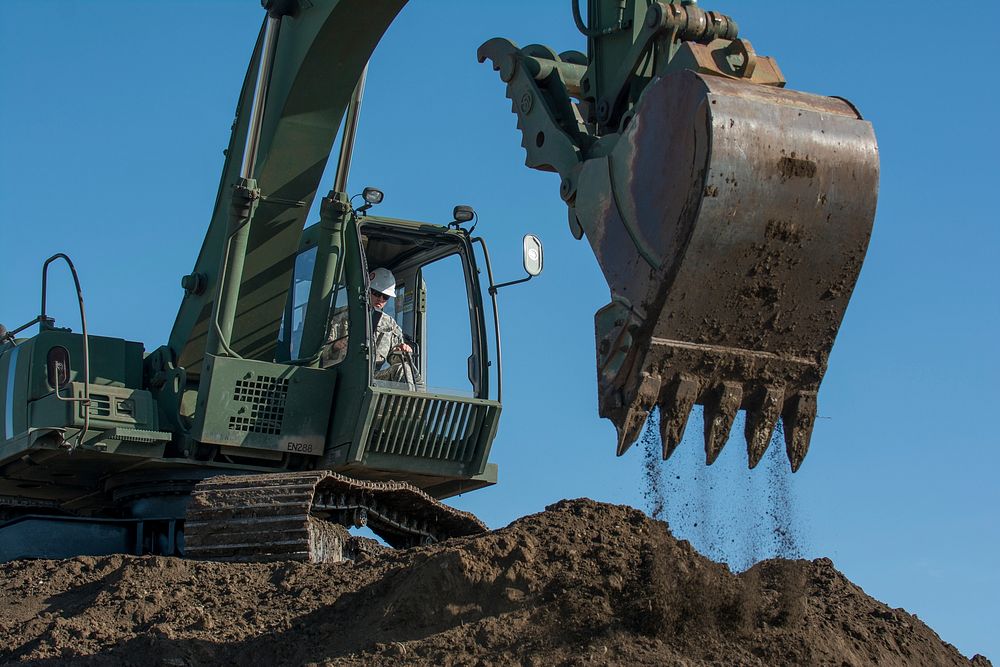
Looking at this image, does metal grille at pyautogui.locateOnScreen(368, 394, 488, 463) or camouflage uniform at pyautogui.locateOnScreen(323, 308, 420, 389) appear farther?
A: camouflage uniform at pyautogui.locateOnScreen(323, 308, 420, 389)

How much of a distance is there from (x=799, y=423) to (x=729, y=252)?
0.92m

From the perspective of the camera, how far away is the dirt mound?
21.9ft

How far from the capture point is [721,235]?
6266mm

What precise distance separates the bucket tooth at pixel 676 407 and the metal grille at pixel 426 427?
364 cm

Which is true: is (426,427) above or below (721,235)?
below

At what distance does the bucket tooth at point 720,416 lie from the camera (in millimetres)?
6535

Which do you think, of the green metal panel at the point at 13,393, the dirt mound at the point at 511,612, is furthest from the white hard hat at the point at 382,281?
the dirt mound at the point at 511,612

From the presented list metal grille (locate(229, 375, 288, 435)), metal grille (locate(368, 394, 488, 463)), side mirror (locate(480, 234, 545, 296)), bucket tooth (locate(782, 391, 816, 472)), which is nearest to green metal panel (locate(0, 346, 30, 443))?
metal grille (locate(229, 375, 288, 435))

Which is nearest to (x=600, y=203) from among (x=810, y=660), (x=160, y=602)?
(x=810, y=660)

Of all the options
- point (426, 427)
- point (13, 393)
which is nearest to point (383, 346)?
point (426, 427)

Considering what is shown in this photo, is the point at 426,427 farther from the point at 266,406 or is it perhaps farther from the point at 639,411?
the point at 639,411

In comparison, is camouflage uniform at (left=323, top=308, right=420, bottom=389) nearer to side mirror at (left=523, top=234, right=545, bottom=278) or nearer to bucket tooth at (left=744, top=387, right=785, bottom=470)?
side mirror at (left=523, top=234, right=545, bottom=278)

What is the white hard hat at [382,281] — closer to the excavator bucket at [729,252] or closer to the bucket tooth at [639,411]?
the excavator bucket at [729,252]

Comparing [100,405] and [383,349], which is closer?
[383,349]
